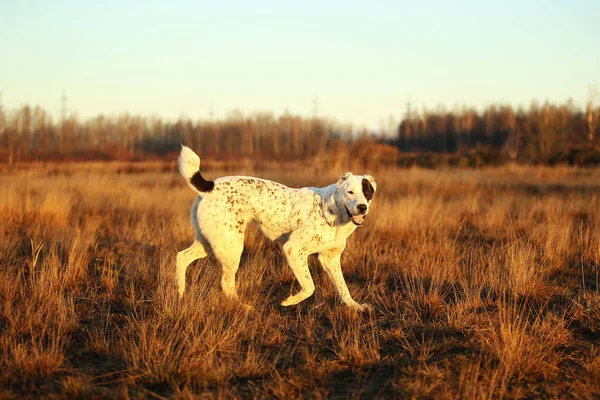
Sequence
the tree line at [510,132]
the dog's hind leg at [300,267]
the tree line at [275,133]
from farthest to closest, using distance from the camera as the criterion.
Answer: the tree line at [275,133] < the tree line at [510,132] < the dog's hind leg at [300,267]

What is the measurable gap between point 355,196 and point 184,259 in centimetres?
192

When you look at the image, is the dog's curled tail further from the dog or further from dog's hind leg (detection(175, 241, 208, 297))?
dog's hind leg (detection(175, 241, 208, 297))

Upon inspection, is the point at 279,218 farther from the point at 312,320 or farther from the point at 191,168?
the point at 312,320

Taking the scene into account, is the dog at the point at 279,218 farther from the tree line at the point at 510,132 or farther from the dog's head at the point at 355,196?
the tree line at the point at 510,132

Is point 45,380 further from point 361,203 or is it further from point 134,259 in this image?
point 134,259

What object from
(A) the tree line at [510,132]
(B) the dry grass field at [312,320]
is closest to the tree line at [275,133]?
(A) the tree line at [510,132]

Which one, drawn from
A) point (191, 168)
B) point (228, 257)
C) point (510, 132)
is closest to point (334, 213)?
point (228, 257)

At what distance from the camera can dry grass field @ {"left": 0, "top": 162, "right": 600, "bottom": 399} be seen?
155 inches

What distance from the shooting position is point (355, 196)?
5.98 metres

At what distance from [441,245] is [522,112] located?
5187 cm

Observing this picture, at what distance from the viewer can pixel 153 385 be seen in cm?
390

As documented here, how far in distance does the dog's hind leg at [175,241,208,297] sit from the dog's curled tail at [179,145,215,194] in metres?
0.65

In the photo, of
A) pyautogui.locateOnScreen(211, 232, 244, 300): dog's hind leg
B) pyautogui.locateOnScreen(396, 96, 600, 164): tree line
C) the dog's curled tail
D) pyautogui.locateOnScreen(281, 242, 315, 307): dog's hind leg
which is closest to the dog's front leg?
pyautogui.locateOnScreen(281, 242, 315, 307): dog's hind leg

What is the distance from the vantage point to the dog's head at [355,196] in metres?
5.85
